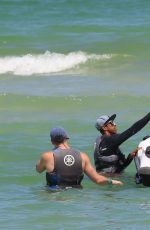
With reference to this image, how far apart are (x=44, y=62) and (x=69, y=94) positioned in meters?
5.06

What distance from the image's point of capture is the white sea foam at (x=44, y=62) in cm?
2111

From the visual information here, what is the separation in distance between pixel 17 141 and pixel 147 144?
381 centimetres

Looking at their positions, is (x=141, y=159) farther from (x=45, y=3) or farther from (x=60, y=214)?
(x=45, y=3)

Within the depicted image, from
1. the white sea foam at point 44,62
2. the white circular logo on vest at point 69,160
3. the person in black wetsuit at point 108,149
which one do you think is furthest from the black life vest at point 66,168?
the white sea foam at point 44,62

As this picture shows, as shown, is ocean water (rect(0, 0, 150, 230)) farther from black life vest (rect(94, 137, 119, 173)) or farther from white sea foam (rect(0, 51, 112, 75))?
black life vest (rect(94, 137, 119, 173))

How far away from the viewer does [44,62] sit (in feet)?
70.5

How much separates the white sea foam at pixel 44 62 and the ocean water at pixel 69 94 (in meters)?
0.03

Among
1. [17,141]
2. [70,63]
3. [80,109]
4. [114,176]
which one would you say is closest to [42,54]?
[70,63]

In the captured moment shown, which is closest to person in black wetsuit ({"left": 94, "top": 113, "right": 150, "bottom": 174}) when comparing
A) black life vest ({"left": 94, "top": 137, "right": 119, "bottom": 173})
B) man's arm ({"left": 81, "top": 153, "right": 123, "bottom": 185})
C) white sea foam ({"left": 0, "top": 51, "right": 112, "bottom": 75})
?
black life vest ({"left": 94, "top": 137, "right": 119, "bottom": 173})

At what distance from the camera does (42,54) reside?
22.2m

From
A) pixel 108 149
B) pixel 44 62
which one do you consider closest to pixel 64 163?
pixel 108 149

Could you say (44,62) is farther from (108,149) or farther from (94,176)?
(94,176)

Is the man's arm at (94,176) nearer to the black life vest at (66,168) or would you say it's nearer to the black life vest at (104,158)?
the black life vest at (66,168)

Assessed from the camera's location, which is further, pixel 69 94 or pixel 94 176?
pixel 69 94
